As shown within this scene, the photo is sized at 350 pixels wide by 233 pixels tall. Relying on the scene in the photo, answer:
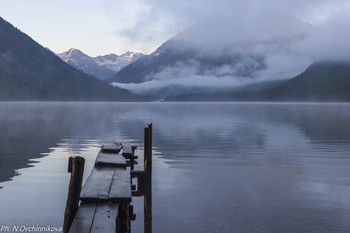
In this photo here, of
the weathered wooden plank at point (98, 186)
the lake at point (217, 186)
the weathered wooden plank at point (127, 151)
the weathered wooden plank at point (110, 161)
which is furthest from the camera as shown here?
the weathered wooden plank at point (127, 151)

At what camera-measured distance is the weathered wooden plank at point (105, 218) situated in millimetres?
12797

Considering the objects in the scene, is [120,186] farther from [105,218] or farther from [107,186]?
[105,218]

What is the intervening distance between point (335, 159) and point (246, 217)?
70.6 feet

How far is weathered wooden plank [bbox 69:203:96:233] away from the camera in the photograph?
42.5 feet

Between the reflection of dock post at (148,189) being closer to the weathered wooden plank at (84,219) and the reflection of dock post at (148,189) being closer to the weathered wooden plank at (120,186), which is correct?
the weathered wooden plank at (120,186)

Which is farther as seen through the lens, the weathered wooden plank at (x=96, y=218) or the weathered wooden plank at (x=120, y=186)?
the weathered wooden plank at (x=120, y=186)

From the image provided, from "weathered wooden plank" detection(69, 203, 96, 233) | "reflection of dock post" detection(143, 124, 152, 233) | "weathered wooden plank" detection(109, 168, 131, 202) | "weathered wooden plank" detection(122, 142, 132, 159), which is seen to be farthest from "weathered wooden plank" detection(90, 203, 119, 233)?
"weathered wooden plank" detection(122, 142, 132, 159)

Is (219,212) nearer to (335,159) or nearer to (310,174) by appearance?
(310,174)

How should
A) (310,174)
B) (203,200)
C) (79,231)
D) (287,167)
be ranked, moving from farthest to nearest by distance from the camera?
(287,167), (310,174), (203,200), (79,231)

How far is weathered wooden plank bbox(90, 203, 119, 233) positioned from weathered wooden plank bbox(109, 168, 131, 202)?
0.39m

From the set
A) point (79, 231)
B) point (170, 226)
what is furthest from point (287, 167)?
A: point (79, 231)

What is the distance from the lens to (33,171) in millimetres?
33375

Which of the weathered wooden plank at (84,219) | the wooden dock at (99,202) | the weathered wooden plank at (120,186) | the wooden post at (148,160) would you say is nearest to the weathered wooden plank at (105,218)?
the wooden dock at (99,202)

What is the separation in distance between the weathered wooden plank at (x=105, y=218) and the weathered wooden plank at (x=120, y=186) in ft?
1.27
